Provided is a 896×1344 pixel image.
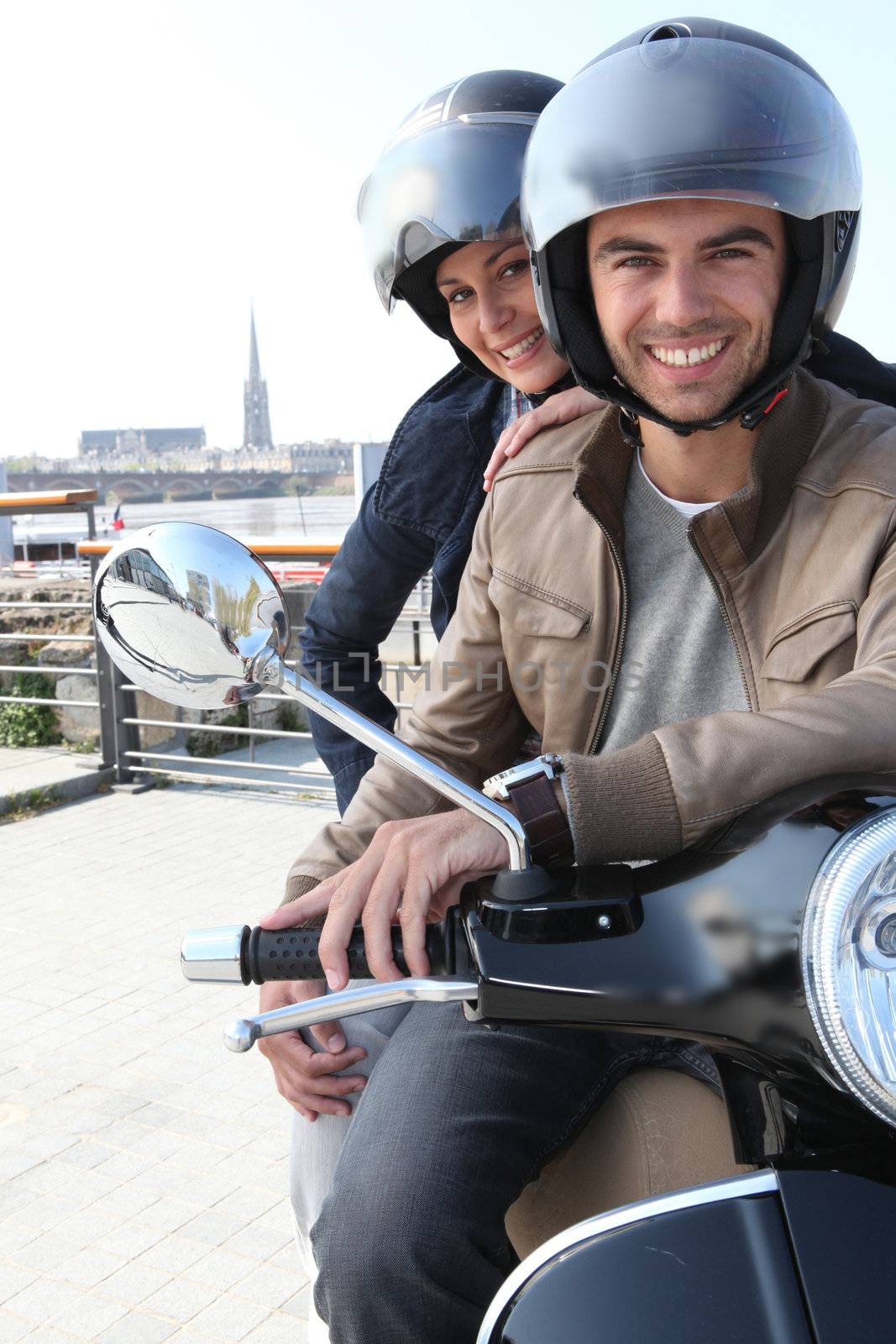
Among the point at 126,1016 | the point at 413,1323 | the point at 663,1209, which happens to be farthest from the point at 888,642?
the point at 126,1016

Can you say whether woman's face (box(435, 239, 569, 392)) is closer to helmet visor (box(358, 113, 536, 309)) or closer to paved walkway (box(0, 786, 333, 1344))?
helmet visor (box(358, 113, 536, 309))

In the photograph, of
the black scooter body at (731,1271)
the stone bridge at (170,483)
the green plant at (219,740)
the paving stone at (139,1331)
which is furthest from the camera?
the stone bridge at (170,483)

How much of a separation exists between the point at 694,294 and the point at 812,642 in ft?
1.53

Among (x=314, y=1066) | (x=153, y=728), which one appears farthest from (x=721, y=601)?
(x=153, y=728)

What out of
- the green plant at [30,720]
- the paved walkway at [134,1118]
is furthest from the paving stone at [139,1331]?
the green plant at [30,720]

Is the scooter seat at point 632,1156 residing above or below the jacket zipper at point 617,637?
below

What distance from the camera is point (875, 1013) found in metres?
0.94

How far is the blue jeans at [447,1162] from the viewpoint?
1332 mm

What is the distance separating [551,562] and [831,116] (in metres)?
0.67

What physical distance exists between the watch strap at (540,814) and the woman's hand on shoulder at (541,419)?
1021 mm

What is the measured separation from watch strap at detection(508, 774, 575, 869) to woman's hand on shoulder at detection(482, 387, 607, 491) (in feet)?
3.35

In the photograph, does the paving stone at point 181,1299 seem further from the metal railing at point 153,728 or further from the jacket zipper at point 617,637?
the metal railing at point 153,728

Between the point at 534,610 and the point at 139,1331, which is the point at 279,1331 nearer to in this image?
the point at 139,1331

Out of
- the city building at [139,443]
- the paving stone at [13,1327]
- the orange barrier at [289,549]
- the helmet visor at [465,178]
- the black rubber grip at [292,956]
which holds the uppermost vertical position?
the city building at [139,443]
